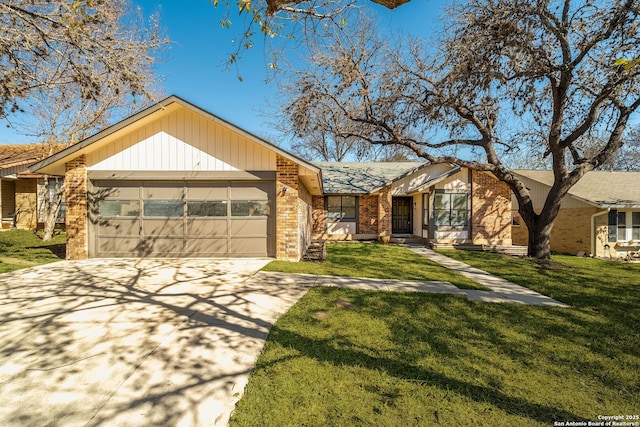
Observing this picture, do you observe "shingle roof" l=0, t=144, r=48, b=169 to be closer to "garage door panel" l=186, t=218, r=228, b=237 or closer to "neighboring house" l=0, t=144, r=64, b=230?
"neighboring house" l=0, t=144, r=64, b=230

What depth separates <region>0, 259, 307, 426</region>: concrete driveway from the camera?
2639 mm

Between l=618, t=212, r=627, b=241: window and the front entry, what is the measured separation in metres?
10.6

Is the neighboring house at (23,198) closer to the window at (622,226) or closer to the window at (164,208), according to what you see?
the window at (164,208)

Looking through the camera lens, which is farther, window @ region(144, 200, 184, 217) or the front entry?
the front entry

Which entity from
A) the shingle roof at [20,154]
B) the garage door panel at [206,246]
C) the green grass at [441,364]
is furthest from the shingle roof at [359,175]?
the shingle roof at [20,154]

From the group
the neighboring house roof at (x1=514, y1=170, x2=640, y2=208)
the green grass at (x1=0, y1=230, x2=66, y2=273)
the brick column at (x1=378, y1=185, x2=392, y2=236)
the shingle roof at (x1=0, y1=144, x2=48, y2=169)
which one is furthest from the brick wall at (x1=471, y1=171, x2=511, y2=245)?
the shingle roof at (x1=0, y1=144, x2=48, y2=169)

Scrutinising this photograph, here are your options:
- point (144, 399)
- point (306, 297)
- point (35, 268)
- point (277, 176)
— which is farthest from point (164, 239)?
point (144, 399)

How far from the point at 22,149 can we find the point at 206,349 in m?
22.4

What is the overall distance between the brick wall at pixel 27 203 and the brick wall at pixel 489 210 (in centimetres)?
2488

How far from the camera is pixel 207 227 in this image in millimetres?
9352

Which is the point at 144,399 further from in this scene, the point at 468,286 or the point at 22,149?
the point at 22,149

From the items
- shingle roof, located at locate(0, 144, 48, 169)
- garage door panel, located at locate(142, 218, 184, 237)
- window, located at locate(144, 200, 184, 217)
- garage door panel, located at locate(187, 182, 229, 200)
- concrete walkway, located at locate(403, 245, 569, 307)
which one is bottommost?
concrete walkway, located at locate(403, 245, 569, 307)

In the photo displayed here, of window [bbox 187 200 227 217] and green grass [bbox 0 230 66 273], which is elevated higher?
window [bbox 187 200 227 217]

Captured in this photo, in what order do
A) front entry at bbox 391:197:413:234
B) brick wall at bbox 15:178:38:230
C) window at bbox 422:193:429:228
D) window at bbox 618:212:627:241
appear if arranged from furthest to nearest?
front entry at bbox 391:197:413:234 < brick wall at bbox 15:178:38:230 < window at bbox 422:193:429:228 < window at bbox 618:212:627:241
